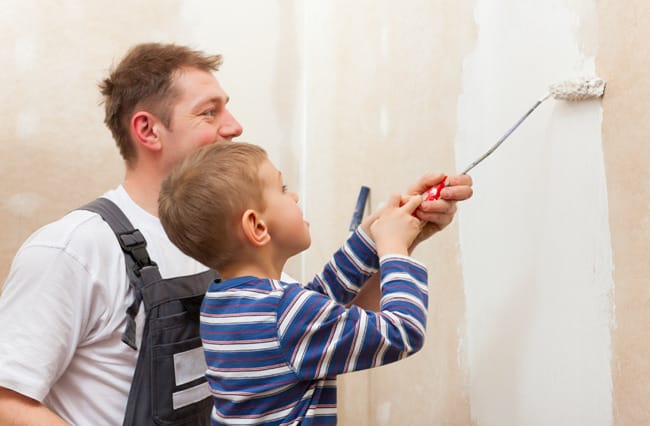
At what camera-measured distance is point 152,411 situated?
1000 mm

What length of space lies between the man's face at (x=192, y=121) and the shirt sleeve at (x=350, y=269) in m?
0.36

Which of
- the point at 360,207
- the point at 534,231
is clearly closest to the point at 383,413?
the point at 360,207

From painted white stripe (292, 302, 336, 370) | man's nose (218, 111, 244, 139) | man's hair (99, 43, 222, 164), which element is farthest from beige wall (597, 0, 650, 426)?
man's hair (99, 43, 222, 164)

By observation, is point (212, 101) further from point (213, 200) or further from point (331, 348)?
point (331, 348)

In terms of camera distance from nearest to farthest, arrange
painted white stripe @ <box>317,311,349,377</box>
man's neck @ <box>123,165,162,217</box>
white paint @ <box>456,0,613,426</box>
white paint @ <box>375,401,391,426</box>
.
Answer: painted white stripe @ <box>317,311,349,377</box>, white paint @ <box>456,0,613,426</box>, man's neck @ <box>123,165,162,217</box>, white paint @ <box>375,401,391,426</box>

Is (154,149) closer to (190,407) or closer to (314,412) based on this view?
(190,407)

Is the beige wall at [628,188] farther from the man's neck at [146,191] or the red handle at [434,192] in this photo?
the man's neck at [146,191]

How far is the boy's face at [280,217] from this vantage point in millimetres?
890

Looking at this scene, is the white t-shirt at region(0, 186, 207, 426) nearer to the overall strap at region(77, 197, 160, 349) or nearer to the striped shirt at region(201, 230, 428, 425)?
the overall strap at region(77, 197, 160, 349)

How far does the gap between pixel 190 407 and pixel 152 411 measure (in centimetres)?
8

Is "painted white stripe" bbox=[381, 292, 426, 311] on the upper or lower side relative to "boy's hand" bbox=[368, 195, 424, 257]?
lower

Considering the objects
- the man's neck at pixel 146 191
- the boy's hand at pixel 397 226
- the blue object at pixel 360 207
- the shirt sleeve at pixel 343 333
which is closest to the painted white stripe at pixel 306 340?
the shirt sleeve at pixel 343 333

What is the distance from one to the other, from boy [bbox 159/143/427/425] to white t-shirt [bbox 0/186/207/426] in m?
0.18

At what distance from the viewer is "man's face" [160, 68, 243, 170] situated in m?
1.16
